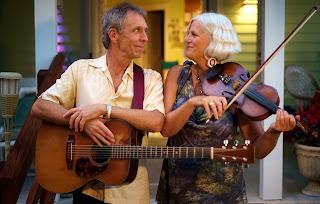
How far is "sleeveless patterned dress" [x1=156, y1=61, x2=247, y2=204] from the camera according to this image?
2.12m

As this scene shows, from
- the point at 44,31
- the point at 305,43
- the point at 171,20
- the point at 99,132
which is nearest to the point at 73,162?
the point at 99,132

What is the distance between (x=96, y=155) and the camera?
6.72ft

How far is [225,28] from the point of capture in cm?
211

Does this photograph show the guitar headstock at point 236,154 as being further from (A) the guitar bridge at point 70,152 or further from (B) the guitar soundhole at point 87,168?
(A) the guitar bridge at point 70,152

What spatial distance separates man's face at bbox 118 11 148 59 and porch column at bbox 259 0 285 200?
74.2 inches

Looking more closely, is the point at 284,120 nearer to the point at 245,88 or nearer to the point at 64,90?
the point at 245,88

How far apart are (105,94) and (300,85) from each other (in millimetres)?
3359

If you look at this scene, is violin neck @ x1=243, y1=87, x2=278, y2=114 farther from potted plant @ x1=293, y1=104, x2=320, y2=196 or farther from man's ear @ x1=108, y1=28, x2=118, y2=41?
potted plant @ x1=293, y1=104, x2=320, y2=196

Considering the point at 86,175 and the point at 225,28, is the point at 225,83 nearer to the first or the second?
the point at 225,28

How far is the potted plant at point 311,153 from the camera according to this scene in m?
3.99

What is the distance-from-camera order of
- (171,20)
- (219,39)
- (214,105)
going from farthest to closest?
(171,20) < (219,39) < (214,105)

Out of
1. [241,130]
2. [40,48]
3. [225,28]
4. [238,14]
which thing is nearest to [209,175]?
[241,130]

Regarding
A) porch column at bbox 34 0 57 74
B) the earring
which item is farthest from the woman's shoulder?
porch column at bbox 34 0 57 74

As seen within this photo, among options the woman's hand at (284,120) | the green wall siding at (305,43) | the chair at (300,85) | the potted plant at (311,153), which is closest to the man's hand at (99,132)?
the woman's hand at (284,120)
